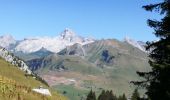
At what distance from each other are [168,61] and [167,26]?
208 centimetres

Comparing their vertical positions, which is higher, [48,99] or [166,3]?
[166,3]

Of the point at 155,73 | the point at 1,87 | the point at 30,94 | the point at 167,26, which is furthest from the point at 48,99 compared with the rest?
the point at 167,26

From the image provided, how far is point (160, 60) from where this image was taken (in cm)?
2342

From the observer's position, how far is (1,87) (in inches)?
914

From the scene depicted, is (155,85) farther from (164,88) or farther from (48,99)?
(48,99)

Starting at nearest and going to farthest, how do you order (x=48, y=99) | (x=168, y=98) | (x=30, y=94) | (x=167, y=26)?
(x=168, y=98) → (x=167, y=26) → (x=30, y=94) → (x=48, y=99)

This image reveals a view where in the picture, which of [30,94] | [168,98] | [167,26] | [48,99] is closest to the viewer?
[168,98]

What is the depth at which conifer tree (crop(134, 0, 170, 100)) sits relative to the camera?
22078mm

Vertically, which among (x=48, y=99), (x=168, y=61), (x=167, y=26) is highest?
(x=167, y=26)

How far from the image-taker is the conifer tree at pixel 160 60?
22.1 metres

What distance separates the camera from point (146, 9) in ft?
77.7

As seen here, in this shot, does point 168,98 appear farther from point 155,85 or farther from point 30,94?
point 30,94

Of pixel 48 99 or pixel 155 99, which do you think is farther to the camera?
pixel 48 99

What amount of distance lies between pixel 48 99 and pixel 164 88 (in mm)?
10105
